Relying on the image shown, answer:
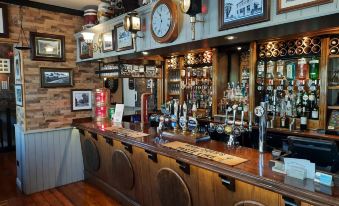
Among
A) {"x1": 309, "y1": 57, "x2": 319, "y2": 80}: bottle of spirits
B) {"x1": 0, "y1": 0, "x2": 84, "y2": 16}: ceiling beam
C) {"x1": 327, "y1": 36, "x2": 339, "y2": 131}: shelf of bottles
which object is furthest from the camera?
{"x1": 0, "y1": 0, "x2": 84, "y2": 16}: ceiling beam

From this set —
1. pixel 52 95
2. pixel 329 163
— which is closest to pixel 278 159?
pixel 329 163

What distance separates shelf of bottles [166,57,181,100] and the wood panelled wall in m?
1.63

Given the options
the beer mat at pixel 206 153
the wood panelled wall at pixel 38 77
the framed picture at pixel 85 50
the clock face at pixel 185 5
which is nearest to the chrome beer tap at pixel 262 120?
the beer mat at pixel 206 153

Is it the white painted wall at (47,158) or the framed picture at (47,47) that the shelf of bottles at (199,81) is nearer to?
the white painted wall at (47,158)

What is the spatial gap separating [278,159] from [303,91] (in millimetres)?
2218

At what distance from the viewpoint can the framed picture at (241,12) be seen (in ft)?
6.00

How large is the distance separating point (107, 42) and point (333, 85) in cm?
315

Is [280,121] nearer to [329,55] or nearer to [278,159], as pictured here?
[329,55]

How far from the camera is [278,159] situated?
5.99ft

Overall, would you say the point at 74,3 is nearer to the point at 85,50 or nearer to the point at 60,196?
the point at 85,50

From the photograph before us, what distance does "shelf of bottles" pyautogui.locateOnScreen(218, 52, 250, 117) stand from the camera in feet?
14.2

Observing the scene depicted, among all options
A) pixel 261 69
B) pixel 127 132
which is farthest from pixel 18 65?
pixel 261 69

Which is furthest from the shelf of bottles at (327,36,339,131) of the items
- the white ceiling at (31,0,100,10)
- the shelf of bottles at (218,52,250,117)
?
the white ceiling at (31,0,100,10)

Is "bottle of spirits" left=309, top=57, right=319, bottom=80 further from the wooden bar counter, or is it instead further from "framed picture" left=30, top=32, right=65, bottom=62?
"framed picture" left=30, top=32, right=65, bottom=62
